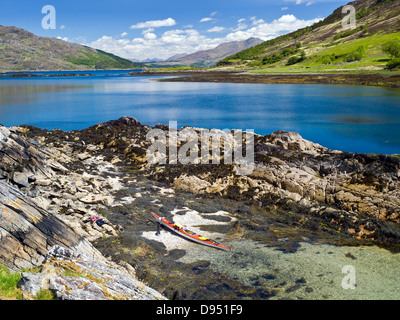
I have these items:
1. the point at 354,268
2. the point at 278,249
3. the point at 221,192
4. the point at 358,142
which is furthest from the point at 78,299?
the point at 358,142

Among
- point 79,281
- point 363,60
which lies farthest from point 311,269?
point 363,60

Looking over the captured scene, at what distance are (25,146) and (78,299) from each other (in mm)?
34431

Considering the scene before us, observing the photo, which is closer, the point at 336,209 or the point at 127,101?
the point at 336,209

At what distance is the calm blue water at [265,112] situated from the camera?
63259 millimetres

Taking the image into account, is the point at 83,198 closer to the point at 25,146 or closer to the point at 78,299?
the point at 25,146

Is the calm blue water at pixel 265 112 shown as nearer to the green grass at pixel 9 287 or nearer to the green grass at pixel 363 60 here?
the green grass at pixel 363 60

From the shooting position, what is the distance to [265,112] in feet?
286

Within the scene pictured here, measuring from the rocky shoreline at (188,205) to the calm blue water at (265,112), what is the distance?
69.8 feet

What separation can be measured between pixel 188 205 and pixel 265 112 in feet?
199

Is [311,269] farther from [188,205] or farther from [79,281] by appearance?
[79,281]

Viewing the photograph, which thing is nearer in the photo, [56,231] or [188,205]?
[56,231]

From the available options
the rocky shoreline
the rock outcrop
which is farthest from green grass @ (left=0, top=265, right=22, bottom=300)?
the rocky shoreline

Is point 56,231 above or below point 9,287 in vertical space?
below

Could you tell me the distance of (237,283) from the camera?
20344 mm
